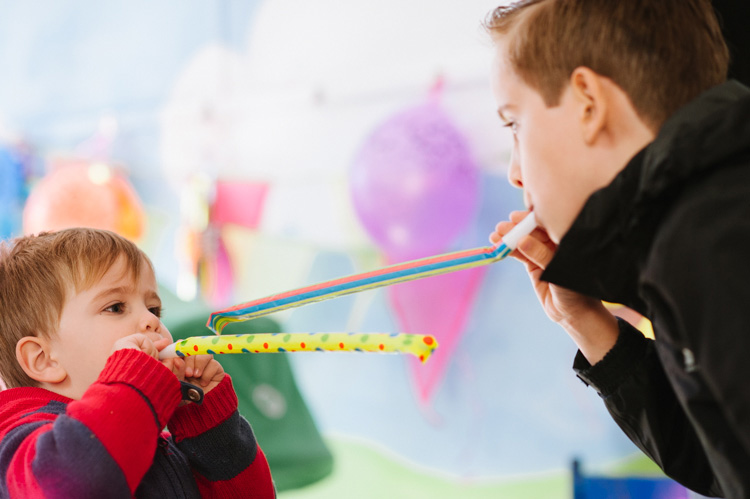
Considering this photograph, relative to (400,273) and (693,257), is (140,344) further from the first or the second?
(693,257)

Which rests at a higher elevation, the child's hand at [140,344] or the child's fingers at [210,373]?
the child's hand at [140,344]

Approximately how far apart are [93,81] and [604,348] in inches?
103

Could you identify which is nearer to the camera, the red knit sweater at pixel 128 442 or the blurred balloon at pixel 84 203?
the red knit sweater at pixel 128 442

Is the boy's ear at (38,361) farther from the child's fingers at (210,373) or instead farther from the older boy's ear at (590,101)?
the older boy's ear at (590,101)

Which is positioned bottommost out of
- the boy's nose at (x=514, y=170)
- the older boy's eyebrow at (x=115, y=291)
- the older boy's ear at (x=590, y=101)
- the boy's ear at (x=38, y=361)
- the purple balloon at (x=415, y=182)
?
the purple balloon at (x=415, y=182)

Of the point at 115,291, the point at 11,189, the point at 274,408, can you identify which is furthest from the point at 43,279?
the point at 11,189

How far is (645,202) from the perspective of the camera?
623 mm

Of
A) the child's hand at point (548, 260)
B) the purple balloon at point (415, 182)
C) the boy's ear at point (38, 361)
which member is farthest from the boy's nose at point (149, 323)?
the purple balloon at point (415, 182)

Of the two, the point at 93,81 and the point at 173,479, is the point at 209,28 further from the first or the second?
the point at 173,479

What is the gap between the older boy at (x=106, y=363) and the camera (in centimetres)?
75

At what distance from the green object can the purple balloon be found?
0.45 m

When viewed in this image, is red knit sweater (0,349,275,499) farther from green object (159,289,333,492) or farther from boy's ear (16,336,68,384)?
green object (159,289,333,492)

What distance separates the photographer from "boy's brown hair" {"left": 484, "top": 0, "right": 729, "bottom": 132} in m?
0.71

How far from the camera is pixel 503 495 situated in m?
2.07
